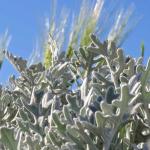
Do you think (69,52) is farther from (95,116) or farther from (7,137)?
(95,116)

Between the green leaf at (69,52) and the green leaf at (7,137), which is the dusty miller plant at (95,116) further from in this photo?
the green leaf at (69,52)

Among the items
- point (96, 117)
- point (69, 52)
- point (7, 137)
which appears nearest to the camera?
point (96, 117)

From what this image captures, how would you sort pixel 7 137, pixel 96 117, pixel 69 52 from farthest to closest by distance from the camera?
pixel 69 52, pixel 7 137, pixel 96 117

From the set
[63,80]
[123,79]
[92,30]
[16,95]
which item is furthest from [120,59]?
[92,30]

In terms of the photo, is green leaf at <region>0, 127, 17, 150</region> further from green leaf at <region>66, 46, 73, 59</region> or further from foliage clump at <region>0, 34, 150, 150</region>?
green leaf at <region>66, 46, 73, 59</region>

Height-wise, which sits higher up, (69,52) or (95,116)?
(69,52)

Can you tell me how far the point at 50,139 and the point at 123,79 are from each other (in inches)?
8.7

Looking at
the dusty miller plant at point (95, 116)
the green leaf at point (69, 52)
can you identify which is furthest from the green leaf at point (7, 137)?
the green leaf at point (69, 52)

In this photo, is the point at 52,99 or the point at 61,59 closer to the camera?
the point at 52,99

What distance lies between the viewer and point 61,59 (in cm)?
205

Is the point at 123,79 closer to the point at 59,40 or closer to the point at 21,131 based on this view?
the point at 21,131

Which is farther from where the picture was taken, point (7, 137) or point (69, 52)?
point (69, 52)

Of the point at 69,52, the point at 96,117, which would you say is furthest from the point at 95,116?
the point at 69,52

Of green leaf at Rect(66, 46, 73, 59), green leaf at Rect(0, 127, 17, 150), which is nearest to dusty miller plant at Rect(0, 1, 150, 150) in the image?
green leaf at Rect(0, 127, 17, 150)
